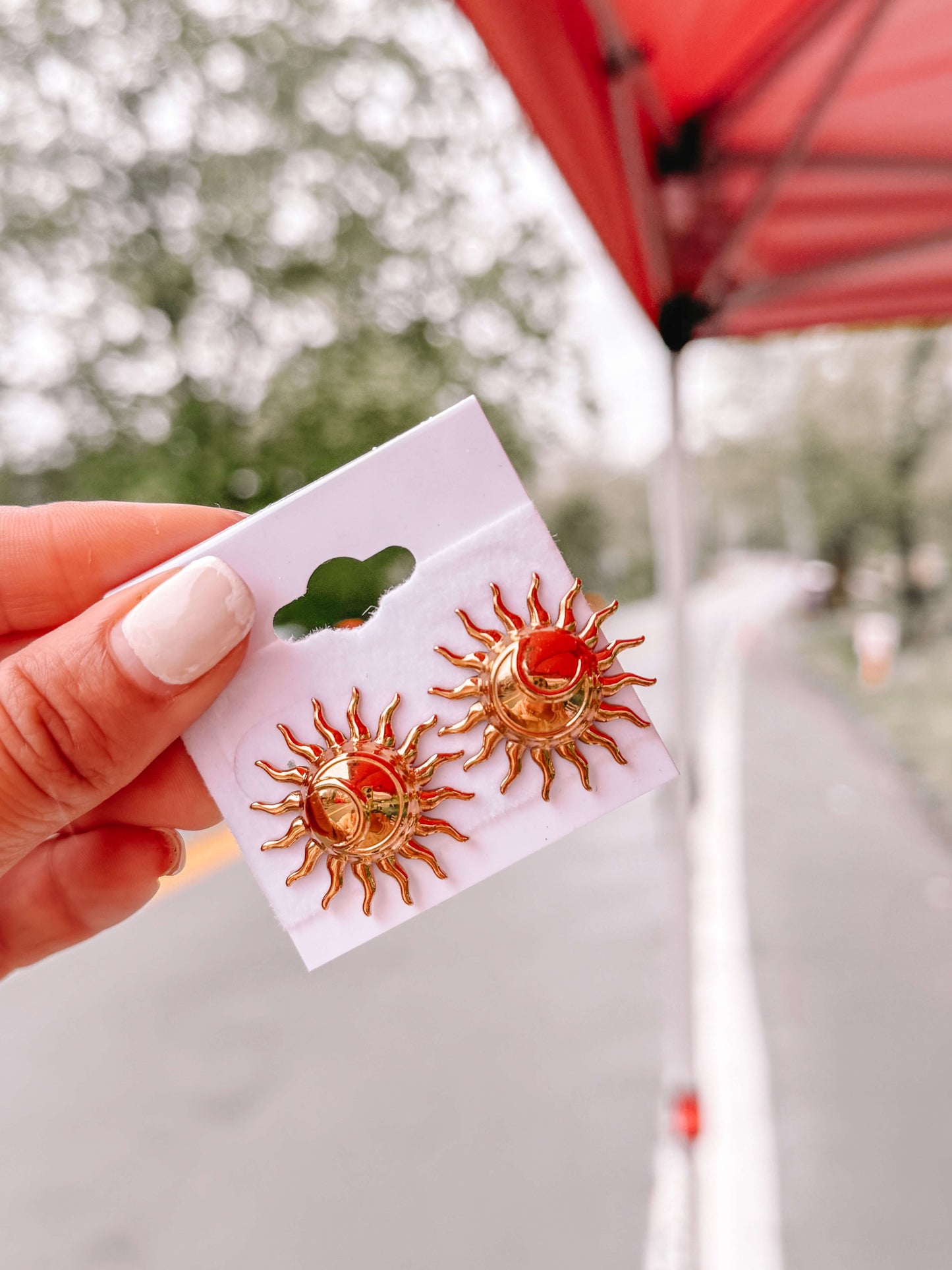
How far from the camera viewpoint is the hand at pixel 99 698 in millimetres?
411

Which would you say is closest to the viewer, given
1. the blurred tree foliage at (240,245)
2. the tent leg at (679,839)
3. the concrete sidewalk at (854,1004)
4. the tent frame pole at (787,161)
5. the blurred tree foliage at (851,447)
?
the tent frame pole at (787,161)

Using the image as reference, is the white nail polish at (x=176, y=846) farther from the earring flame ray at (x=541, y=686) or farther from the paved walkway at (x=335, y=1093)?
the paved walkway at (x=335, y=1093)

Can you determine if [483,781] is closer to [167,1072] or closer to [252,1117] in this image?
[252,1117]

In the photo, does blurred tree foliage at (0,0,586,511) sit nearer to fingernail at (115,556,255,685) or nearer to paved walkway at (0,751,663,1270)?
paved walkway at (0,751,663,1270)

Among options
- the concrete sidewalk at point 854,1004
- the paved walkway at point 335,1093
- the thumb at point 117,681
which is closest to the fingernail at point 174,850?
the thumb at point 117,681

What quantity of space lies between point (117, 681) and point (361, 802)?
135mm

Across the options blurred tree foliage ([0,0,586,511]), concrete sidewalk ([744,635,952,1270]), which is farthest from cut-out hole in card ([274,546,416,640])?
blurred tree foliage ([0,0,586,511])

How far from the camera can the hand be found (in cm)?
41

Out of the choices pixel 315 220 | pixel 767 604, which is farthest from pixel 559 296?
pixel 767 604

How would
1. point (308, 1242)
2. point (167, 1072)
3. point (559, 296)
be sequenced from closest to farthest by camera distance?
point (308, 1242) → point (167, 1072) → point (559, 296)

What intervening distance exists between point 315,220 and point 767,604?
4136 mm

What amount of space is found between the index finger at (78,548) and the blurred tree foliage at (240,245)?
1.23m

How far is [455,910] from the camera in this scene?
1.71 metres

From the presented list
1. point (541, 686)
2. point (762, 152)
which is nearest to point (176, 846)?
point (541, 686)
